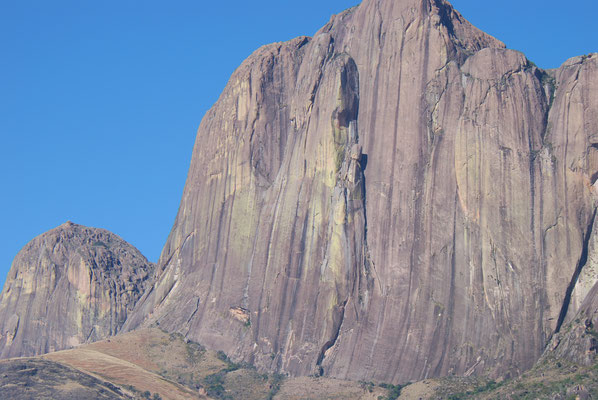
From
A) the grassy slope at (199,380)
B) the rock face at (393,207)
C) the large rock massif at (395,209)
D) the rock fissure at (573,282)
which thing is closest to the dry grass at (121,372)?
the grassy slope at (199,380)

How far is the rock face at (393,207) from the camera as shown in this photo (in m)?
137

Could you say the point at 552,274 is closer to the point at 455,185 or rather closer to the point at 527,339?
the point at 527,339

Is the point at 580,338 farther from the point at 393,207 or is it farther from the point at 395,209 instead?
the point at 393,207

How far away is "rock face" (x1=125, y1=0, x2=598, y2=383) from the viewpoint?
137375 mm

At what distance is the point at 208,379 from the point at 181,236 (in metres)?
33.8

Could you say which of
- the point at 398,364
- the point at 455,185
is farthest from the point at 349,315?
the point at 455,185

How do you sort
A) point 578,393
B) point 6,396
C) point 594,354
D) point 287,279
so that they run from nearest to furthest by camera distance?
point 578,393 < point 594,354 < point 6,396 < point 287,279

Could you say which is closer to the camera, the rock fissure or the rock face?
the rock fissure

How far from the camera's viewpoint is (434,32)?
155625 millimetres

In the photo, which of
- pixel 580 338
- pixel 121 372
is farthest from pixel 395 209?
pixel 121 372

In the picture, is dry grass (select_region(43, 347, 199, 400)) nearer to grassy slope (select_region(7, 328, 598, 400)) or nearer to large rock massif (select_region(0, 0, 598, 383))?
grassy slope (select_region(7, 328, 598, 400))

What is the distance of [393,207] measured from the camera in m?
149

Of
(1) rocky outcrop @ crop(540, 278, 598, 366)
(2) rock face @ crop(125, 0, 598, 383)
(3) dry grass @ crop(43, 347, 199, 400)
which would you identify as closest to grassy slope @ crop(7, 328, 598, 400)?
(3) dry grass @ crop(43, 347, 199, 400)

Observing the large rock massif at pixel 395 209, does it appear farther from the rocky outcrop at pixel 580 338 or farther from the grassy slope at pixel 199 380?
the grassy slope at pixel 199 380
